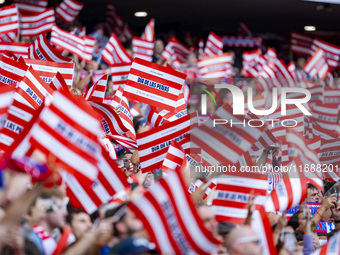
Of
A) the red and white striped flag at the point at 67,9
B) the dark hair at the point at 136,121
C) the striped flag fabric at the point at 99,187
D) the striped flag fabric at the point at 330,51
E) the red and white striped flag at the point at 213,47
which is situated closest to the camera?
the striped flag fabric at the point at 99,187

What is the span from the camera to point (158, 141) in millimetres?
7719

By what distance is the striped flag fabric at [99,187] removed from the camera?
5953mm

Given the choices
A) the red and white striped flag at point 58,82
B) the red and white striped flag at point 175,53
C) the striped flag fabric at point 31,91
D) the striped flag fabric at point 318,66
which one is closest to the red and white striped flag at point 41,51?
the red and white striped flag at point 58,82

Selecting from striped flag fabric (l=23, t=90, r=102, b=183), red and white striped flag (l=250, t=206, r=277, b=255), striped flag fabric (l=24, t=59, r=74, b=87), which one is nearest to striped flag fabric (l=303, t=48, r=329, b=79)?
striped flag fabric (l=24, t=59, r=74, b=87)

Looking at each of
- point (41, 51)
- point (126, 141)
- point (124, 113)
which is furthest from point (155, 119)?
point (41, 51)

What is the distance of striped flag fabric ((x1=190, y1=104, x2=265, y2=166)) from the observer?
6.86 metres

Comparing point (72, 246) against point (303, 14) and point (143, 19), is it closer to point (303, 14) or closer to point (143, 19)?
point (143, 19)

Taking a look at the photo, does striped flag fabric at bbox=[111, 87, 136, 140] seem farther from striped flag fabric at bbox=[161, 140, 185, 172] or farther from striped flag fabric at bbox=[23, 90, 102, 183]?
striped flag fabric at bbox=[23, 90, 102, 183]

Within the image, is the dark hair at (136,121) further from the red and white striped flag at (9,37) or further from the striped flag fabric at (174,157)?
the red and white striped flag at (9,37)

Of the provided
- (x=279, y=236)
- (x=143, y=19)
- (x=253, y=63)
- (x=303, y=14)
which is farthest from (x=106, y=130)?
(x=303, y=14)

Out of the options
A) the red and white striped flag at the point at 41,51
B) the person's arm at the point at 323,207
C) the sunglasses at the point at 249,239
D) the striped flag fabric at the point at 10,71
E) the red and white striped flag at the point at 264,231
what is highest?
the red and white striped flag at the point at 41,51

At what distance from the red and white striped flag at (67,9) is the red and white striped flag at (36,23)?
1923 mm

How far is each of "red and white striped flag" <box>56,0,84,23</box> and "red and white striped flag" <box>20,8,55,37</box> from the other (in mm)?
1923

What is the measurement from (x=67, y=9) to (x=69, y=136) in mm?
8891
